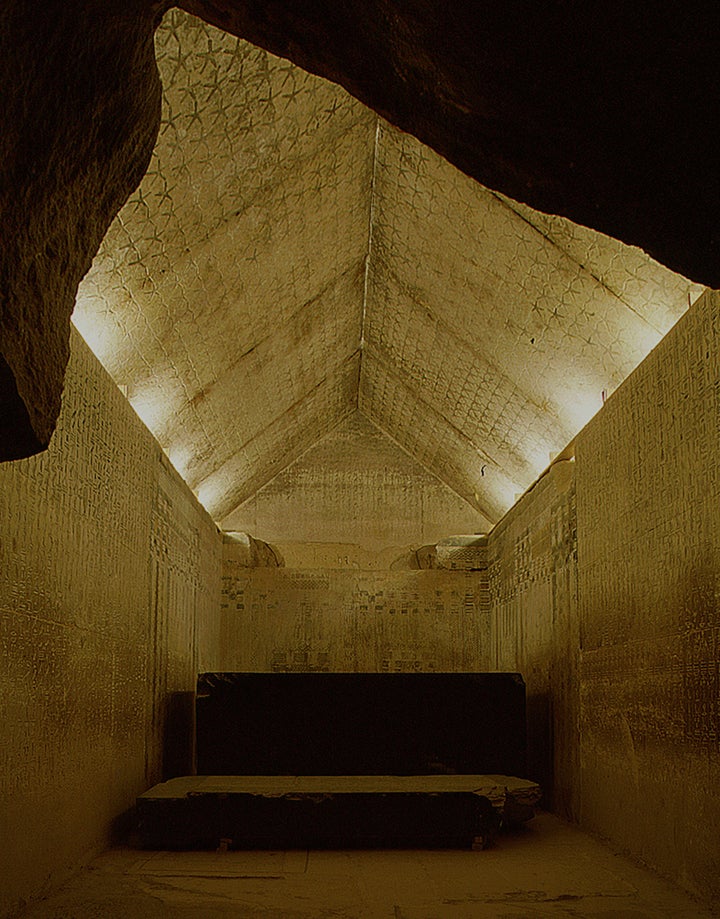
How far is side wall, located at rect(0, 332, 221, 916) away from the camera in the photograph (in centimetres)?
419

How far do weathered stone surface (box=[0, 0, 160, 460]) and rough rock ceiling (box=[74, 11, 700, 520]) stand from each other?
91.3 inches

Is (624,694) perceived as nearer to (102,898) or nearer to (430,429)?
(102,898)

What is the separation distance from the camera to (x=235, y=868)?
536 cm

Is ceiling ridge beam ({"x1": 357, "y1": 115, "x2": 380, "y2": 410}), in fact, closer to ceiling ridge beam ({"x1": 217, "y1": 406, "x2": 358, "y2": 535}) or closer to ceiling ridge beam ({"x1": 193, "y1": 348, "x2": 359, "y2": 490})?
ceiling ridge beam ({"x1": 193, "y1": 348, "x2": 359, "y2": 490})

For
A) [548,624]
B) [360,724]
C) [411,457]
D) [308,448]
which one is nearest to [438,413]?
[411,457]

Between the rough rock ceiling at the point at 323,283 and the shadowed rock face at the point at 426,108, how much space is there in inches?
96.7

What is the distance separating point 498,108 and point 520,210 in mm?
4099

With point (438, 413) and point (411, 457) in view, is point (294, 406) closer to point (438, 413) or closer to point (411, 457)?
point (438, 413)

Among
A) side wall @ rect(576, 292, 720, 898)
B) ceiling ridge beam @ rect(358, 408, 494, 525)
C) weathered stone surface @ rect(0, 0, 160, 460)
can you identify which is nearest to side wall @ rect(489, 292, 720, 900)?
side wall @ rect(576, 292, 720, 898)

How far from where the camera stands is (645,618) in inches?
206

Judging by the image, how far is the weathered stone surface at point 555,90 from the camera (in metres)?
1.83

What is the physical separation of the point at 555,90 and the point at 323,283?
Answer: 6140 mm

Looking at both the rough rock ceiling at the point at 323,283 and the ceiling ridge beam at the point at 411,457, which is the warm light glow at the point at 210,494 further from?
the ceiling ridge beam at the point at 411,457

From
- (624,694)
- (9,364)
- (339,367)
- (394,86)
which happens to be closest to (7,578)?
(9,364)
